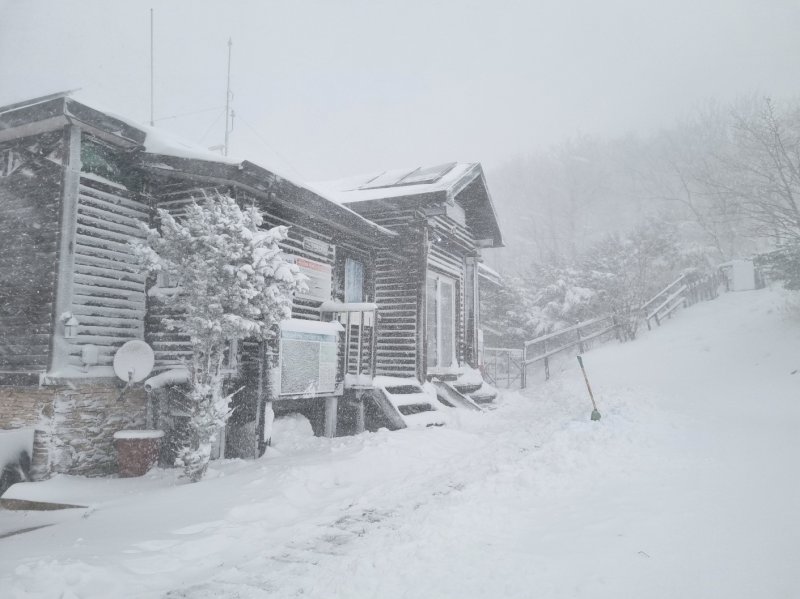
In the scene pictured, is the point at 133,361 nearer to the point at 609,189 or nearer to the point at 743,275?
the point at 743,275

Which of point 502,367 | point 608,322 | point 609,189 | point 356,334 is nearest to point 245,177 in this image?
point 356,334

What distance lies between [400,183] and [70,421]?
9.29 metres

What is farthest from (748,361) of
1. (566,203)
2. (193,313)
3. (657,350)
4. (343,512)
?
(566,203)

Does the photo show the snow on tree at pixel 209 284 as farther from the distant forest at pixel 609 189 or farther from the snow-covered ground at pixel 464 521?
the distant forest at pixel 609 189

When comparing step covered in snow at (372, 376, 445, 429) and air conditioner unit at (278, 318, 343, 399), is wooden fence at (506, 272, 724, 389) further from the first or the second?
air conditioner unit at (278, 318, 343, 399)

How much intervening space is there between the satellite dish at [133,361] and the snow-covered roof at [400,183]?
A: 524 centimetres

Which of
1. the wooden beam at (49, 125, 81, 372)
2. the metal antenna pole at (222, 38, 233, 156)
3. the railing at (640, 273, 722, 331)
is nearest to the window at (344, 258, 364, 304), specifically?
the wooden beam at (49, 125, 81, 372)

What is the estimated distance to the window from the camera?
11180 millimetres

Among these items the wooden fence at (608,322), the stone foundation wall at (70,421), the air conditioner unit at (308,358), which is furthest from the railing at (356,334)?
the wooden fence at (608,322)

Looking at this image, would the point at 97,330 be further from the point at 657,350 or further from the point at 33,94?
the point at 657,350

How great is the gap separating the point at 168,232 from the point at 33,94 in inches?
142

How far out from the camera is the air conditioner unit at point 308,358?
27.0 ft

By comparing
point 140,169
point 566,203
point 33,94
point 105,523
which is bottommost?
point 105,523

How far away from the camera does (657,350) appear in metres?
15.3
